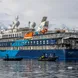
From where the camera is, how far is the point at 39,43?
14988cm

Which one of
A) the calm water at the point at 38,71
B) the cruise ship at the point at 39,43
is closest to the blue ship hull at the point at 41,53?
the cruise ship at the point at 39,43

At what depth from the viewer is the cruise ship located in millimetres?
140000

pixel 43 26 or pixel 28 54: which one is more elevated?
pixel 43 26

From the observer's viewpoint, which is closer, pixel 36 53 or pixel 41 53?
pixel 41 53

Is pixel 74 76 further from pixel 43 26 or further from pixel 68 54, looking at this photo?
pixel 43 26

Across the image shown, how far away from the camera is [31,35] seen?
509 ft

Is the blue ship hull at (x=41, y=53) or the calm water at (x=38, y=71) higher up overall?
the calm water at (x=38, y=71)

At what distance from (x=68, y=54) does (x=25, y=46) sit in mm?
22635

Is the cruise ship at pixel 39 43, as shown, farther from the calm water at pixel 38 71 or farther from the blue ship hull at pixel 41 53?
the calm water at pixel 38 71

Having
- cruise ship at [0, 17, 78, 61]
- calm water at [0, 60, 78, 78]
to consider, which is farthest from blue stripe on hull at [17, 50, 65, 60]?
calm water at [0, 60, 78, 78]

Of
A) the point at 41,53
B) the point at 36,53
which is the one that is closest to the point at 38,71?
the point at 41,53

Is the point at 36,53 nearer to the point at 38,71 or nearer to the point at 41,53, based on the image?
the point at 41,53

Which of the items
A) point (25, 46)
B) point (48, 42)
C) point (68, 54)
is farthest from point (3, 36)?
point (68, 54)

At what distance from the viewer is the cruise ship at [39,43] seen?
14000 cm
